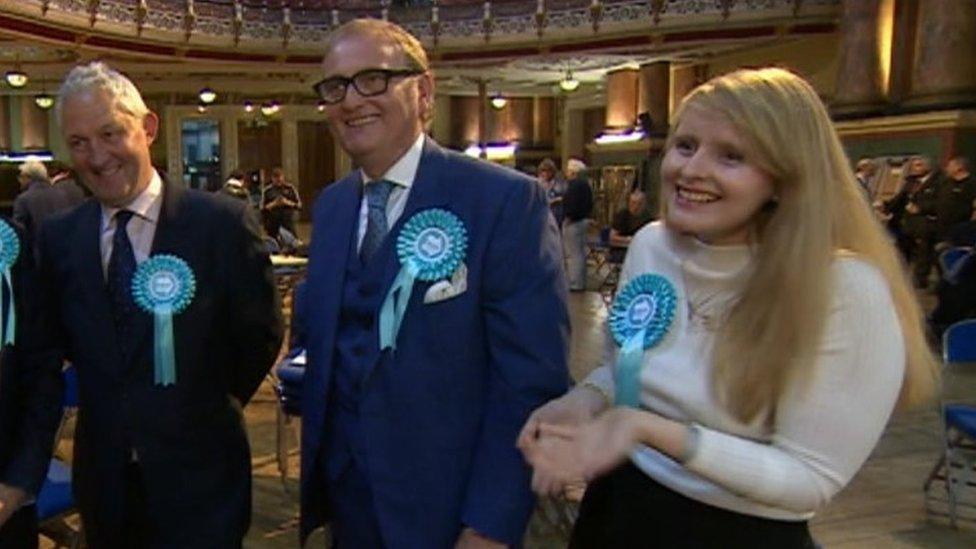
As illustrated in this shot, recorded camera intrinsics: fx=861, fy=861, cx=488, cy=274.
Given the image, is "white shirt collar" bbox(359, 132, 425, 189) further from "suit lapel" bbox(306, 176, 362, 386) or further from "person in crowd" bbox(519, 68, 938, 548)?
"person in crowd" bbox(519, 68, 938, 548)

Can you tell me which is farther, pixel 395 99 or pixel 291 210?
pixel 291 210

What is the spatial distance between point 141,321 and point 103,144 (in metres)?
0.35

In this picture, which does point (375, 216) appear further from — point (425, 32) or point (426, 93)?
point (425, 32)

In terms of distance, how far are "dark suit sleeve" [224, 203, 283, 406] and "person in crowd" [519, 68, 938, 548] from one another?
A: 86 centimetres

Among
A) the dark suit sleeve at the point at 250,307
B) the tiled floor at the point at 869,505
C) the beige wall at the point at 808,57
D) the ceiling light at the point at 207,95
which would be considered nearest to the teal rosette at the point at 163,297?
the dark suit sleeve at the point at 250,307

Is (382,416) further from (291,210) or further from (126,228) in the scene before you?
(291,210)

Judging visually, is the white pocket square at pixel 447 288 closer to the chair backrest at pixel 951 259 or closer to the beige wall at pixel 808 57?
the chair backrest at pixel 951 259

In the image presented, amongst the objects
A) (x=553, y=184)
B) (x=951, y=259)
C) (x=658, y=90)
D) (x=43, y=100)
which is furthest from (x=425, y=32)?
(x=951, y=259)

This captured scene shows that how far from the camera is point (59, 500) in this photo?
2.38 m

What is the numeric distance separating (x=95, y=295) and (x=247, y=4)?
16.7m

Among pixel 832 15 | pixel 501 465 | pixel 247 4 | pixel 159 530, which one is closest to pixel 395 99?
pixel 501 465

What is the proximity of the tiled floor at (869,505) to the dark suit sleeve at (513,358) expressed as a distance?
5.77 ft

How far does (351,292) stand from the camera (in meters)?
1.52

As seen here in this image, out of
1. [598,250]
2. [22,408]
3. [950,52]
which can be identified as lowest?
[598,250]
